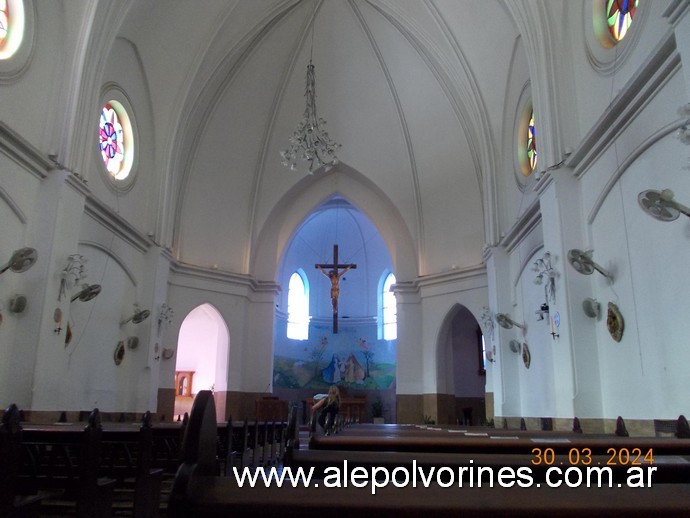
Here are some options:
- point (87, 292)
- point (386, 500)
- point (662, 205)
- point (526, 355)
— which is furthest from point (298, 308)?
point (386, 500)

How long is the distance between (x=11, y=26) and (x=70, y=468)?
→ 8323 millimetres

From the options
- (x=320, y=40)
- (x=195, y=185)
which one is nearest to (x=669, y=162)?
(x=320, y=40)

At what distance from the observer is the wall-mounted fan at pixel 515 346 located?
13197mm

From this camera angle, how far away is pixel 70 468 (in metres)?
4.00

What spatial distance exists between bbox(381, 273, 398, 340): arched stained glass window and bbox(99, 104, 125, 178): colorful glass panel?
14719 millimetres

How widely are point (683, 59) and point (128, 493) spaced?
288 inches

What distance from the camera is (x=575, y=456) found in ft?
9.50

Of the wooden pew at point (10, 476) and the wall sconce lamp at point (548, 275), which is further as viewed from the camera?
the wall sconce lamp at point (548, 275)

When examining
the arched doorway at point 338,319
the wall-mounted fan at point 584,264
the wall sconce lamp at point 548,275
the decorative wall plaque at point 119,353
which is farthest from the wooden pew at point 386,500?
the arched doorway at point 338,319

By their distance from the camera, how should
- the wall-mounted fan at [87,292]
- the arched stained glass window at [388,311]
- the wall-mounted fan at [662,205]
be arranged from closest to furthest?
the wall-mounted fan at [662,205]
the wall-mounted fan at [87,292]
the arched stained glass window at [388,311]

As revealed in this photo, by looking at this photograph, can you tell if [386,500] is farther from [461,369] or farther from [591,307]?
[461,369]

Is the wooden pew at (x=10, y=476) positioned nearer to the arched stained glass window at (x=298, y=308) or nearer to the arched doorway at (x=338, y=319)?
the arched doorway at (x=338, y=319)

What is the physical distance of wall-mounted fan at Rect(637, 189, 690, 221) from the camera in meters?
5.70

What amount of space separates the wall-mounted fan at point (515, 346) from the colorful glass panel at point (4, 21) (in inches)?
461
